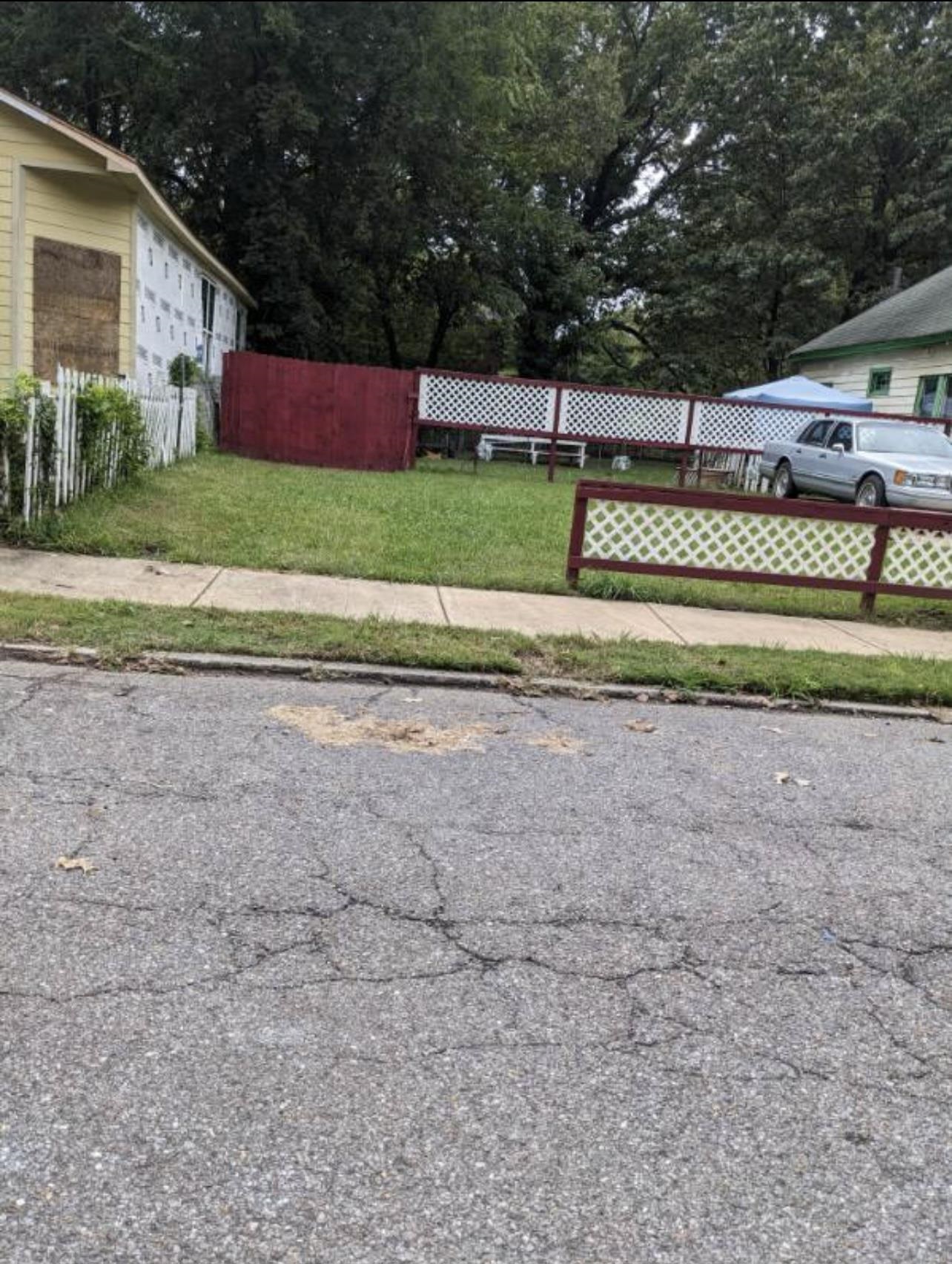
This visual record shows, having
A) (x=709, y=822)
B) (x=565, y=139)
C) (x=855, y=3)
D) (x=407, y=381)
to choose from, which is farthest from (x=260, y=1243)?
(x=855, y=3)

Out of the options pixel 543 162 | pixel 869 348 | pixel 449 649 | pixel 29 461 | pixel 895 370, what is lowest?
pixel 449 649

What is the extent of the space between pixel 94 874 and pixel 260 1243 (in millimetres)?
1658

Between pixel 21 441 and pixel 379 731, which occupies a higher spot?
pixel 21 441

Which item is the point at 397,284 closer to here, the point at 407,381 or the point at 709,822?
the point at 407,381

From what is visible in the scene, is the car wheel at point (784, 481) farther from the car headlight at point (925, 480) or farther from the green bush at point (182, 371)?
the green bush at point (182, 371)

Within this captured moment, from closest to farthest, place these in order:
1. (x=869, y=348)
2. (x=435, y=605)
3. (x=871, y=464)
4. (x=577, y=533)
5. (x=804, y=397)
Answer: (x=435, y=605) < (x=577, y=533) < (x=871, y=464) < (x=804, y=397) < (x=869, y=348)

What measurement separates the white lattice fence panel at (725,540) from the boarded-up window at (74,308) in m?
8.09

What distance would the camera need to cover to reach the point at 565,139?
2894 cm

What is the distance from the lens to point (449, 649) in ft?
21.0

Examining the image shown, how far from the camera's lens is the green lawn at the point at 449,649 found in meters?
6.09

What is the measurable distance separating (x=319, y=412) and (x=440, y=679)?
44.4 ft

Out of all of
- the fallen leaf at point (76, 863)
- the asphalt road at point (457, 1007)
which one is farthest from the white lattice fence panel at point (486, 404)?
the fallen leaf at point (76, 863)

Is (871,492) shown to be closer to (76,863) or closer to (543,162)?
(76,863)


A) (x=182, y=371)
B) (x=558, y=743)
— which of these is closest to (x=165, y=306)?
(x=182, y=371)
